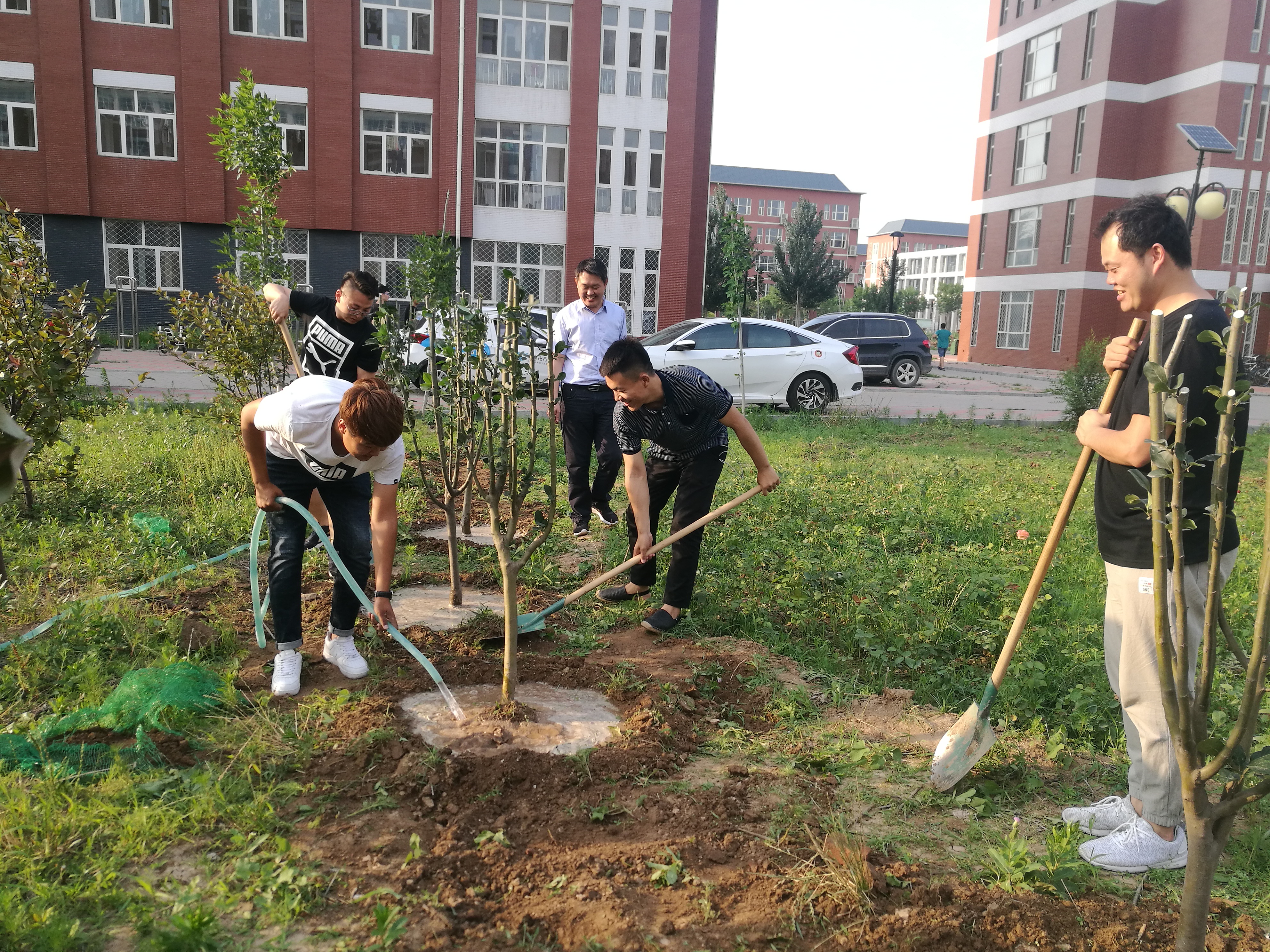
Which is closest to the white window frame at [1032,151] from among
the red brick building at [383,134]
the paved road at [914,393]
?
the paved road at [914,393]

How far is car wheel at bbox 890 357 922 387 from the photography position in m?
20.0

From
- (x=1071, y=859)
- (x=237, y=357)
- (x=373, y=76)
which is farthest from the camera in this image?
(x=373, y=76)

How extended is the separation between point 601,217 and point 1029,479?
719 inches

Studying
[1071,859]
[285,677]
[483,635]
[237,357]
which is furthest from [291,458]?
[237,357]

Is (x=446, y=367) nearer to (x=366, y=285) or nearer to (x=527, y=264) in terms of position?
(x=366, y=285)

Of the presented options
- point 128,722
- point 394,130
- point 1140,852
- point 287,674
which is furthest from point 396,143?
point 1140,852

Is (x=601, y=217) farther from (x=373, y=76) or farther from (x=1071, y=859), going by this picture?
(x=1071, y=859)

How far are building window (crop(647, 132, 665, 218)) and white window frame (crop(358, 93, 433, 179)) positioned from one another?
5827 mm

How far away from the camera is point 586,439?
603 centimetres

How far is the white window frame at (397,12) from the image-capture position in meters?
22.2

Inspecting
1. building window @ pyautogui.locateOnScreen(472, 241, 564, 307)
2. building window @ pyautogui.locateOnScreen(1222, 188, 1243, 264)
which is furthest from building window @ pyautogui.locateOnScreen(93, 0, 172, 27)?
building window @ pyautogui.locateOnScreen(1222, 188, 1243, 264)

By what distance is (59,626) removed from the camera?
3.83 m

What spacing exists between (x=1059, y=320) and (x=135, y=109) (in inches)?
1073

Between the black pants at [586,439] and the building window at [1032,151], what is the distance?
29.3 m
